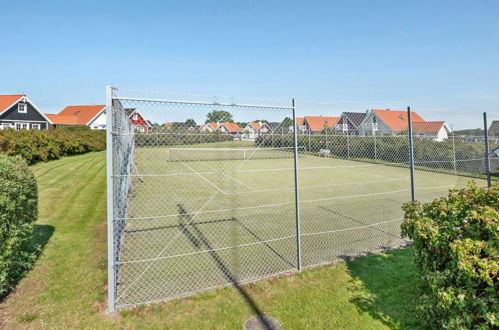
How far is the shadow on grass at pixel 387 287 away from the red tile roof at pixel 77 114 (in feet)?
171

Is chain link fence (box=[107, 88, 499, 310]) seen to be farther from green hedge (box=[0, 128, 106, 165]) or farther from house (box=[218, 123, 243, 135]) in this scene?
green hedge (box=[0, 128, 106, 165])

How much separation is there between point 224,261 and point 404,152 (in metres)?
6.85

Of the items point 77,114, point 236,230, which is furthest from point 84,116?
point 236,230

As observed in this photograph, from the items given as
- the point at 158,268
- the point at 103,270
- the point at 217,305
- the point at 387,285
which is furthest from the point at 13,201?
the point at 387,285

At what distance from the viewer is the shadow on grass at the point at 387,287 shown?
319 centimetres

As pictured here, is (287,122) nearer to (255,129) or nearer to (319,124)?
(255,129)

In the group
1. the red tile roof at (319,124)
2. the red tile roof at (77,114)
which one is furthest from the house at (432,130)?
the red tile roof at (77,114)

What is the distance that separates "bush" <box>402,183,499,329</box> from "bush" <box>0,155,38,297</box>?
4764mm

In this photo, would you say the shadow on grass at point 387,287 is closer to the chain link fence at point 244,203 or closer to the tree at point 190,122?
the chain link fence at point 244,203

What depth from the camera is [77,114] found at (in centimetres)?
5078

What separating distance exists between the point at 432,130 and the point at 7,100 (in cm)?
4180

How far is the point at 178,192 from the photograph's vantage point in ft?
36.0

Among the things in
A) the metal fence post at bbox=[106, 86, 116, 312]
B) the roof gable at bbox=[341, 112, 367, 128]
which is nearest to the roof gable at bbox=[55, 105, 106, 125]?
the roof gable at bbox=[341, 112, 367, 128]

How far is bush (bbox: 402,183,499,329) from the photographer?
2303 mm
